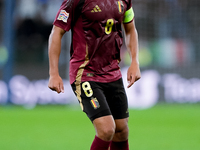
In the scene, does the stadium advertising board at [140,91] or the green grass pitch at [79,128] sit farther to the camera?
the stadium advertising board at [140,91]

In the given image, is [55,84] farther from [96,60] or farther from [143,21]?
[143,21]

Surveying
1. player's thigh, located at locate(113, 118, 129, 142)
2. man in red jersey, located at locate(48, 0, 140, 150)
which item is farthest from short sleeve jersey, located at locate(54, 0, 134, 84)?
player's thigh, located at locate(113, 118, 129, 142)

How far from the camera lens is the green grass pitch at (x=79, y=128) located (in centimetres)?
712

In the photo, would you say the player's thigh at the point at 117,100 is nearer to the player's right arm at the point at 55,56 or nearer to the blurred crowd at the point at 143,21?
the player's right arm at the point at 55,56

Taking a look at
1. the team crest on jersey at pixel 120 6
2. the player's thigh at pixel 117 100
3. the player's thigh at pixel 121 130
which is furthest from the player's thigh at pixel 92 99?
the team crest on jersey at pixel 120 6

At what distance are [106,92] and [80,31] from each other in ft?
2.01

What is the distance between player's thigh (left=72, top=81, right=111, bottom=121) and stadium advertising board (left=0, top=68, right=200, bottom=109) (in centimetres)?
880

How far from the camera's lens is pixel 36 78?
534 inches

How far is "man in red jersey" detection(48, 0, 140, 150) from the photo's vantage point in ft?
14.0

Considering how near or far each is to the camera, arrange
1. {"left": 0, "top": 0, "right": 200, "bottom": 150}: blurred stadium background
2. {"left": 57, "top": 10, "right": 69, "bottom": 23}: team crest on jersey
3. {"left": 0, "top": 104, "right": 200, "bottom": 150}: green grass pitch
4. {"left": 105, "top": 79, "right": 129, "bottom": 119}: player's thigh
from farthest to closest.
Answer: {"left": 0, "top": 0, "right": 200, "bottom": 150}: blurred stadium background → {"left": 0, "top": 104, "right": 200, "bottom": 150}: green grass pitch → {"left": 105, "top": 79, "right": 129, "bottom": 119}: player's thigh → {"left": 57, "top": 10, "right": 69, "bottom": 23}: team crest on jersey

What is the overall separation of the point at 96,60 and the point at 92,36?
223mm

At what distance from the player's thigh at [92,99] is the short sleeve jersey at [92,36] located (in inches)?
2.7

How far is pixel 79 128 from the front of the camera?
928 centimetres

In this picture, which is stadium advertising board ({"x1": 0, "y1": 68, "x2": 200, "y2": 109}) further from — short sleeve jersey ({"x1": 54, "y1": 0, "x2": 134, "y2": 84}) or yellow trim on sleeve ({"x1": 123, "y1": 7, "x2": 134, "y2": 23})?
short sleeve jersey ({"x1": 54, "y1": 0, "x2": 134, "y2": 84})
